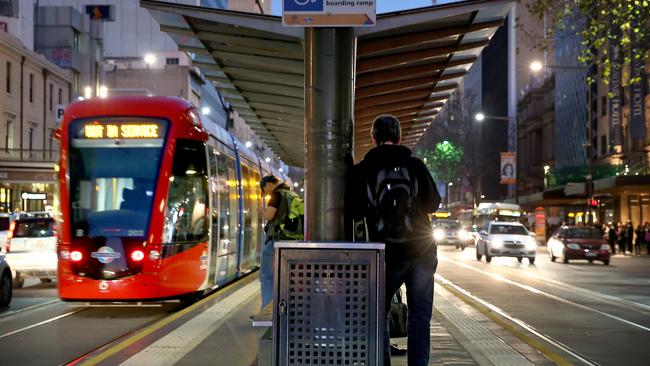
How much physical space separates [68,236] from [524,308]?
7223 mm

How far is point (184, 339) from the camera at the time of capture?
32.7 feet

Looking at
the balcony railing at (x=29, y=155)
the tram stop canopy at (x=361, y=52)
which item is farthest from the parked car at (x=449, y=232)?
the tram stop canopy at (x=361, y=52)

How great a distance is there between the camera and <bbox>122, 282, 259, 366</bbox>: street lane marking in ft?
28.1

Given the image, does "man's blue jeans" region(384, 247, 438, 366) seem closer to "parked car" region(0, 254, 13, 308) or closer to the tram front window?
the tram front window

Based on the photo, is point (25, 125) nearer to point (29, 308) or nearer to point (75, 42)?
point (75, 42)

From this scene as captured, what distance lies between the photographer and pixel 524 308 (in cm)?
1430

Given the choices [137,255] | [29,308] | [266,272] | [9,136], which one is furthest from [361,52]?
[9,136]

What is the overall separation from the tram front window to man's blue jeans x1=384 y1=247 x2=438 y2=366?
7642mm

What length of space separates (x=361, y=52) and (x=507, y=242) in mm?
23849

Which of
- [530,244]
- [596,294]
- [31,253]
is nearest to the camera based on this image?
[596,294]

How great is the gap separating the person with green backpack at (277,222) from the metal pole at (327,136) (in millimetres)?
3950

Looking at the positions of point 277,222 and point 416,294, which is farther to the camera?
point 277,222

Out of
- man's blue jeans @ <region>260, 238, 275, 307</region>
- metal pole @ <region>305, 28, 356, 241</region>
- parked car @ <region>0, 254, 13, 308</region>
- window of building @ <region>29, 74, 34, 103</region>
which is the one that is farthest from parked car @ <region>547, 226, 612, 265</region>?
window of building @ <region>29, 74, 34, 103</region>

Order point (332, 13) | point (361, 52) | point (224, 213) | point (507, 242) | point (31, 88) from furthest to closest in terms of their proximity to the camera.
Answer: point (31, 88)
point (507, 242)
point (224, 213)
point (361, 52)
point (332, 13)
